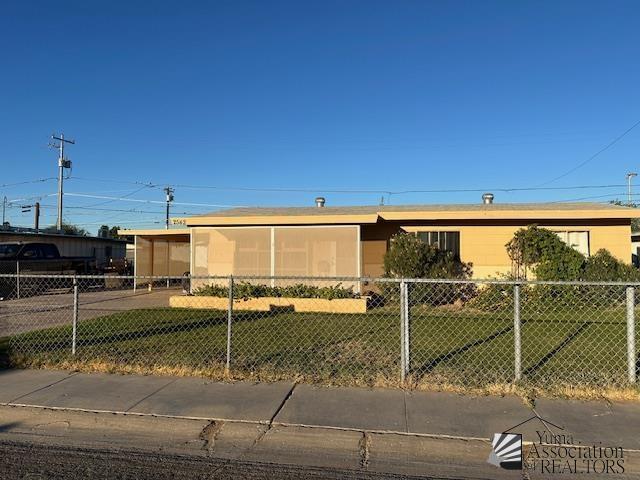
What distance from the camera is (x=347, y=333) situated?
9.59 m

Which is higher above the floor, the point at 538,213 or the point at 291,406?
the point at 538,213

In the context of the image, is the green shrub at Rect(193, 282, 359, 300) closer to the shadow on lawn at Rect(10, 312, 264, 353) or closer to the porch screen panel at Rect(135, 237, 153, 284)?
the shadow on lawn at Rect(10, 312, 264, 353)

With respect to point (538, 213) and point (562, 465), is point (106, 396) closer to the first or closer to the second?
point (562, 465)

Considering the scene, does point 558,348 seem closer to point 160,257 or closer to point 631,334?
point 631,334

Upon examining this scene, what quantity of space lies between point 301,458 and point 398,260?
990 cm

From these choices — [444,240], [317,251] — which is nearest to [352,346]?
[317,251]

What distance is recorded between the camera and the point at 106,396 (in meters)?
5.65

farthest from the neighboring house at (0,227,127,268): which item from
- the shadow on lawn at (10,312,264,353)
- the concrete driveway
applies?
the shadow on lawn at (10,312,264,353)

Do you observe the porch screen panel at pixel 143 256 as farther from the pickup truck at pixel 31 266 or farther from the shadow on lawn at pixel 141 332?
the shadow on lawn at pixel 141 332

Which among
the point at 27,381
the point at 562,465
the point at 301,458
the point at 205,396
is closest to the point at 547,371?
the point at 562,465

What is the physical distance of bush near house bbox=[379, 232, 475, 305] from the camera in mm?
13625

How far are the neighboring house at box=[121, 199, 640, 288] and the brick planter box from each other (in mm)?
1724

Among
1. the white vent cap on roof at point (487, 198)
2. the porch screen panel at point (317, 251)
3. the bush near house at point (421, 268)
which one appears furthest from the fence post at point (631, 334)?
the white vent cap on roof at point (487, 198)

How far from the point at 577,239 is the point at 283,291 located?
875 cm
